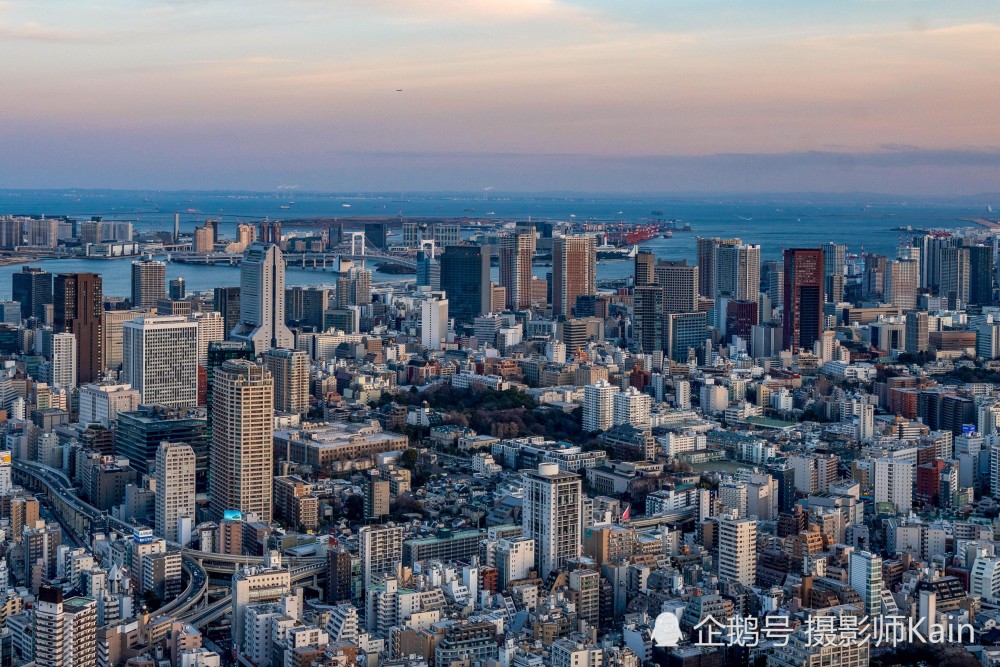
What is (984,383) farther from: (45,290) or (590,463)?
(45,290)

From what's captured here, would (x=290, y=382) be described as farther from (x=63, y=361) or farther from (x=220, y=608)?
(x=220, y=608)

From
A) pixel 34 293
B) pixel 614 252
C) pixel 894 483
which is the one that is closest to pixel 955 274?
pixel 614 252

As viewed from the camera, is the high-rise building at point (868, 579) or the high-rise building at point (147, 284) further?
the high-rise building at point (147, 284)

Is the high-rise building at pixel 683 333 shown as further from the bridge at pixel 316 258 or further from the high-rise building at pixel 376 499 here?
the bridge at pixel 316 258

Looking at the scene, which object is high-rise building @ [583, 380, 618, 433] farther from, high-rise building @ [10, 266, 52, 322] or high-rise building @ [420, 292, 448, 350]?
high-rise building @ [10, 266, 52, 322]

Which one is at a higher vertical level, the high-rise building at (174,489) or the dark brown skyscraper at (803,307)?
the dark brown skyscraper at (803,307)

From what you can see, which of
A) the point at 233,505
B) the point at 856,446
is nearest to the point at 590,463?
the point at 856,446

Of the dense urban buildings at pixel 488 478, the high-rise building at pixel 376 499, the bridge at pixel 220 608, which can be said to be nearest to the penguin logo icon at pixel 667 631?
the dense urban buildings at pixel 488 478
